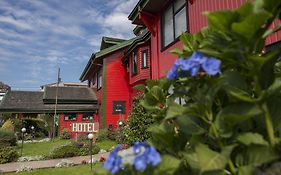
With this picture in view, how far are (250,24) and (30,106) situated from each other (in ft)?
111

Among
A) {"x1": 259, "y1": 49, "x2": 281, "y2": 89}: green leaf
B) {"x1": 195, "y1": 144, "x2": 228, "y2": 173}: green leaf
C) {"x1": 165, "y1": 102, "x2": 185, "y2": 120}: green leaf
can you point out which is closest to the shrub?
{"x1": 165, "y1": 102, "x2": 185, "y2": 120}: green leaf

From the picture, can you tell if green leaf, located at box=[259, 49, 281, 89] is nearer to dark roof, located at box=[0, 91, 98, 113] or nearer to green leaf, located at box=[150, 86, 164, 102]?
green leaf, located at box=[150, 86, 164, 102]

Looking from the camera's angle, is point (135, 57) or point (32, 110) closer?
point (135, 57)

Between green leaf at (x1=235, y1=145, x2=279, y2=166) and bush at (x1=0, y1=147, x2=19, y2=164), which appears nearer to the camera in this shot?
green leaf at (x1=235, y1=145, x2=279, y2=166)

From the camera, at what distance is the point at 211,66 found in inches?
77.7

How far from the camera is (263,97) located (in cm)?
188

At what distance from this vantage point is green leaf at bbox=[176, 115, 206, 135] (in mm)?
2074

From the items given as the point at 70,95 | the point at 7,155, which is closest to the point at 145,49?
the point at 7,155

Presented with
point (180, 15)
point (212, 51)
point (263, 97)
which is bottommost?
point (263, 97)

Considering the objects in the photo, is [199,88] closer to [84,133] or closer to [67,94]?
[84,133]

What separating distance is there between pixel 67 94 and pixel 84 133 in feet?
46.9

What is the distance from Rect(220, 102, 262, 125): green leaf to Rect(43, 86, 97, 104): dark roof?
31574mm

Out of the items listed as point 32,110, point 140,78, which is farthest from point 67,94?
point 140,78

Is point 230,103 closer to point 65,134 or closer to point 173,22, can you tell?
point 173,22
